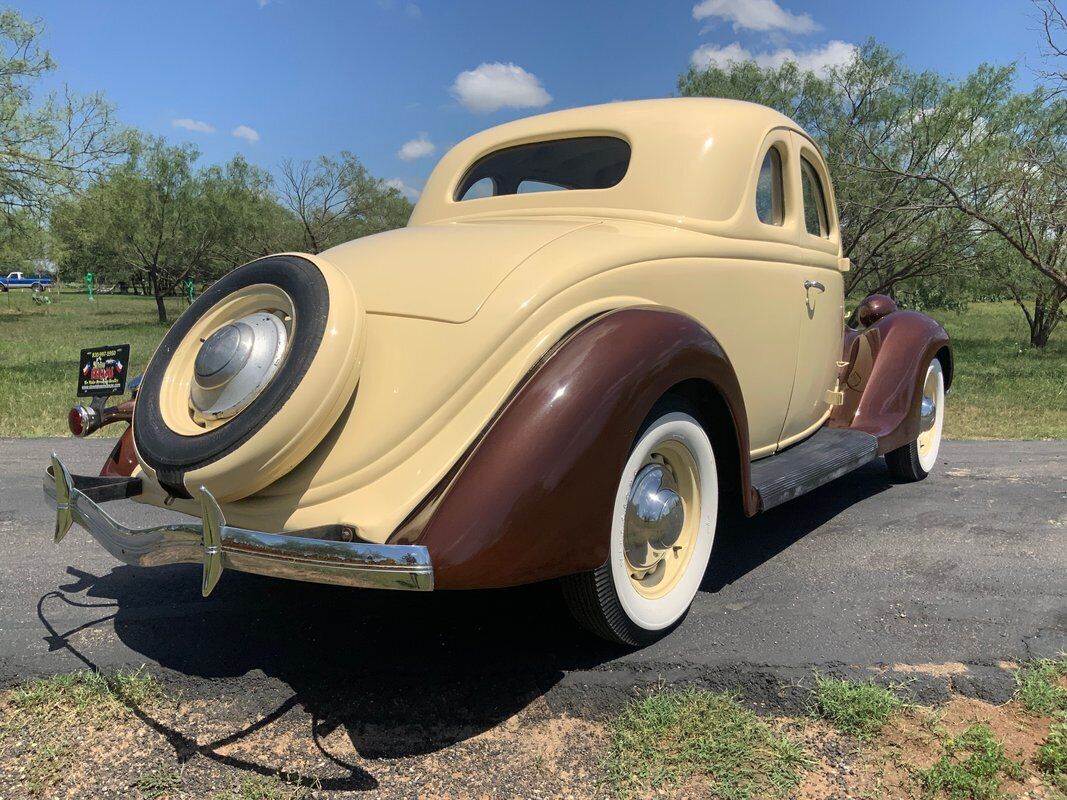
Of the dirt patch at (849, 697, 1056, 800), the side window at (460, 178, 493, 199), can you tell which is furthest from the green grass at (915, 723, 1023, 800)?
the side window at (460, 178, 493, 199)

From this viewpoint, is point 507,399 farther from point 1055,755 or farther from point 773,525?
point 773,525

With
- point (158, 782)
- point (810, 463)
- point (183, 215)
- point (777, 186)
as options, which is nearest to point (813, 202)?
point (777, 186)

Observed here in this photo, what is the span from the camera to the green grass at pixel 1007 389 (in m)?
7.26

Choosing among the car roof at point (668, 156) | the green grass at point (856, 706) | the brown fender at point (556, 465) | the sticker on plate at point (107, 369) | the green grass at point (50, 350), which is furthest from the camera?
the green grass at point (50, 350)

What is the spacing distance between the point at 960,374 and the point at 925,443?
8414 millimetres

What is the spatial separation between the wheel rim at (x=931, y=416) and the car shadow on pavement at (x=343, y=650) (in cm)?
196

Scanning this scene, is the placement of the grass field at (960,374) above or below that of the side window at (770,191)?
below

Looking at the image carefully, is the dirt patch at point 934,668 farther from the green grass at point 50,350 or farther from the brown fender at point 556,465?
the green grass at point 50,350

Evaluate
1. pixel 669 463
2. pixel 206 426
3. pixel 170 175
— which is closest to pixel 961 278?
pixel 669 463

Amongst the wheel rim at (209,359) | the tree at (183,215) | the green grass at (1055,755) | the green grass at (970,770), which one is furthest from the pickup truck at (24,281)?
the green grass at (1055,755)

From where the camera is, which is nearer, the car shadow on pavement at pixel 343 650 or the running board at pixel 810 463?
the car shadow on pavement at pixel 343 650

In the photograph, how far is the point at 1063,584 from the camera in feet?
10.0

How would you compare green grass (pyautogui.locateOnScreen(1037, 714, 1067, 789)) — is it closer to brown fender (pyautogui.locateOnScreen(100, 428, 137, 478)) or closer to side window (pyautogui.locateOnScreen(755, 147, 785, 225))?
side window (pyautogui.locateOnScreen(755, 147, 785, 225))

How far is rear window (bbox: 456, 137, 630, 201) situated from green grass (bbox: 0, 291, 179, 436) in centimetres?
519
